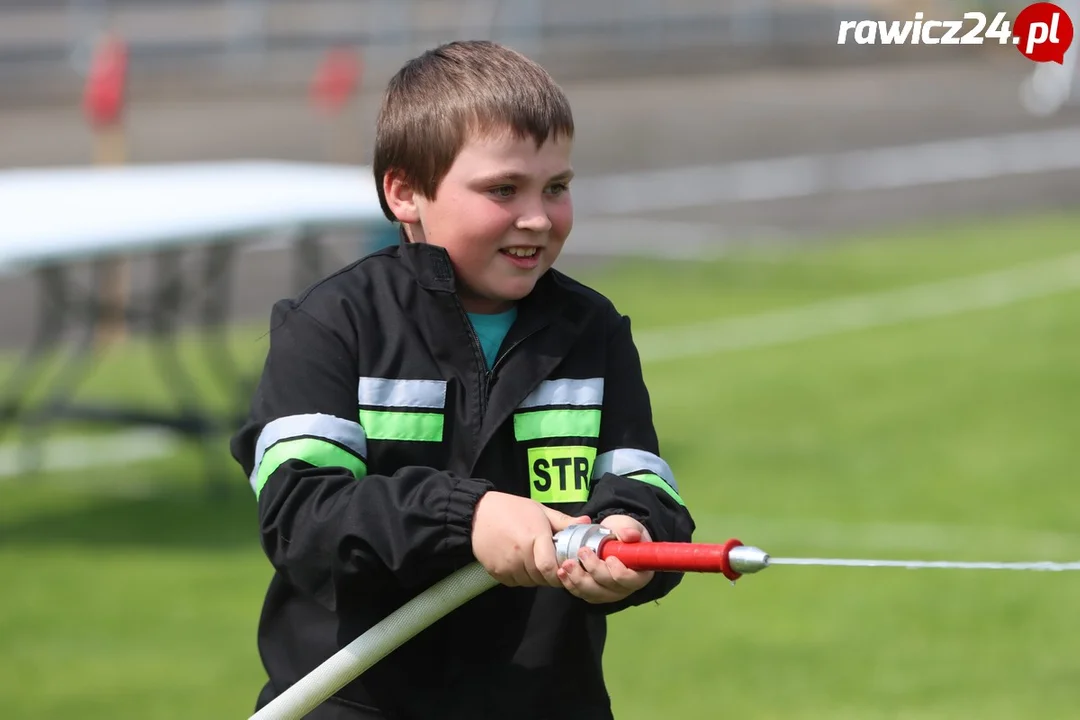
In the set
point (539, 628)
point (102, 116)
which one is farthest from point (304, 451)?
point (102, 116)

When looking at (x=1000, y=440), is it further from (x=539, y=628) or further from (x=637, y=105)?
(x=637, y=105)

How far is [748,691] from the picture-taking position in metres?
5.47

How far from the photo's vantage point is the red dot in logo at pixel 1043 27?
754 cm

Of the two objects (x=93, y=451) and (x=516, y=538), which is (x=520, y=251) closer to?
(x=516, y=538)

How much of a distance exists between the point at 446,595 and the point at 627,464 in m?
0.38

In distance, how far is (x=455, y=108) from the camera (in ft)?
8.95

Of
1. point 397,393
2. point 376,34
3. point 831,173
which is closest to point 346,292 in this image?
point 397,393

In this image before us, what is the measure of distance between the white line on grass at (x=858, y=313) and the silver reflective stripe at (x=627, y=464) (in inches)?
304

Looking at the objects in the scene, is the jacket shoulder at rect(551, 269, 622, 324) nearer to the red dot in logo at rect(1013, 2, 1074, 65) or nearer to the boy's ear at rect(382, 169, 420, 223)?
the boy's ear at rect(382, 169, 420, 223)

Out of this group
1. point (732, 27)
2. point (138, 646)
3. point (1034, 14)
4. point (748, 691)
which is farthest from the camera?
point (732, 27)

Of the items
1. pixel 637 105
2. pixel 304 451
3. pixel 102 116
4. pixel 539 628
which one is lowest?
pixel 539 628

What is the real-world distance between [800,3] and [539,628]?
29706mm

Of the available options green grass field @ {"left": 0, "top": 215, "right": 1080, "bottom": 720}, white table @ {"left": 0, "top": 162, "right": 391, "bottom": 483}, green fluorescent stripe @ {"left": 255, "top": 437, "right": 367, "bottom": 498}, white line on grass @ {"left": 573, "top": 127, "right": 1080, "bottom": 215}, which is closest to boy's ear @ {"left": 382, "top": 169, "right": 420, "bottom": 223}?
green fluorescent stripe @ {"left": 255, "top": 437, "right": 367, "bottom": 498}

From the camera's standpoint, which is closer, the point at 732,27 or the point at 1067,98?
the point at 1067,98
